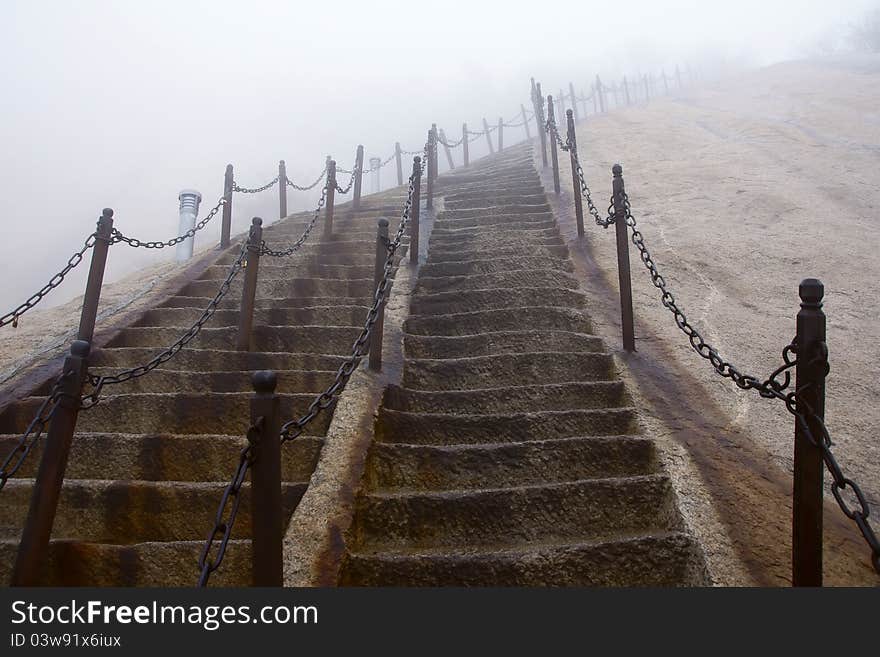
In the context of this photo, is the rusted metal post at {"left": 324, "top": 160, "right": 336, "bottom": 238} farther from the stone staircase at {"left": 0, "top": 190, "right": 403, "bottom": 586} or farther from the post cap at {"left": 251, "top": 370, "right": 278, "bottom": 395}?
the post cap at {"left": 251, "top": 370, "right": 278, "bottom": 395}

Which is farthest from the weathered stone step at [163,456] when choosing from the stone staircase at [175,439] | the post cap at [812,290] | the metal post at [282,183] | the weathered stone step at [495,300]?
the metal post at [282,183]

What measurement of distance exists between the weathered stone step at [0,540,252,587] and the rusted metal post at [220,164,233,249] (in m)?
5.58

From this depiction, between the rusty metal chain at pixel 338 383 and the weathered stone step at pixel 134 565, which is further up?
the rusty metal chain at pixel 338 383

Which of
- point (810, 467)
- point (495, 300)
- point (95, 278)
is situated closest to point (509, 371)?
point (495, 300)

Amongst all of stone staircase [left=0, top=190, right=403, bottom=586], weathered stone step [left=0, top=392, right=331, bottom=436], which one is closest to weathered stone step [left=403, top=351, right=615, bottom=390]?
stone staircase [left=0, top=190, right=403, bottom=586]

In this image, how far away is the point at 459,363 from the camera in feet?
13.3

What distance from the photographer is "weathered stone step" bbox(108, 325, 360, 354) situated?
15.1 ft

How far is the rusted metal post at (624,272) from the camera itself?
13.2 ft

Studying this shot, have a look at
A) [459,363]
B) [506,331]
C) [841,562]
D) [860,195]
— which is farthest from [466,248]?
[860,195]

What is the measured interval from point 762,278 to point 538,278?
2.08 m

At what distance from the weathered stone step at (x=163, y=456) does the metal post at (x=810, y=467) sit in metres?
2.26

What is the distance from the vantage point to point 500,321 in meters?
4.70

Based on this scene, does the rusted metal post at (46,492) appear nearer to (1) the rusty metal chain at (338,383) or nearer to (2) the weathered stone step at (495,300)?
(1) the rusty metal chain at (338,383)

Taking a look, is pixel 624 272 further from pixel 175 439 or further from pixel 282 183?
pixel 282 183
